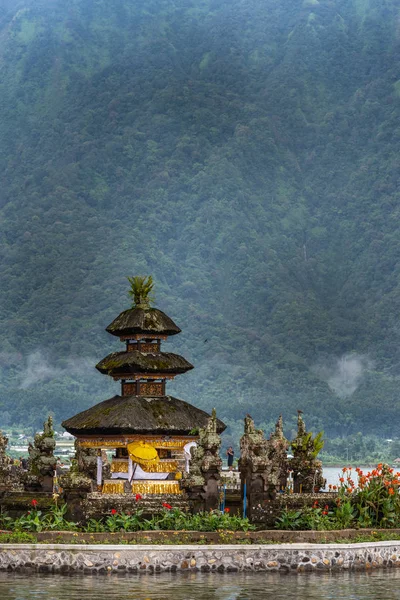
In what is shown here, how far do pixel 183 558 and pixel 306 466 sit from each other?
14.6m

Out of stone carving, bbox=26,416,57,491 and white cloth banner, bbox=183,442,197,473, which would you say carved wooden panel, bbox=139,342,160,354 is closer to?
white cloth banner, bbox=183,442,197,473

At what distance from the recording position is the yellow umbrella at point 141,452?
48469mm

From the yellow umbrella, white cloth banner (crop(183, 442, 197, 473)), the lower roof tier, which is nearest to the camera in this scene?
the lower roof tier

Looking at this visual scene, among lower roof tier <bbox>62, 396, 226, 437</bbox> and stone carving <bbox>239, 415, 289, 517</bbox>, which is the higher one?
lower roof tier <bbox>62, 396, 226, 437</bbox>

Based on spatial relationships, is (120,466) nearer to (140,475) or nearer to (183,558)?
(140,475)

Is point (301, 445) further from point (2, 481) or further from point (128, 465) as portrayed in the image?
point (2, 481)

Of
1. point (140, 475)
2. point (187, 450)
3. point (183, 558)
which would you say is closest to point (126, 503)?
point (183, 558)

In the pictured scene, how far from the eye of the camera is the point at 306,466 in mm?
52094

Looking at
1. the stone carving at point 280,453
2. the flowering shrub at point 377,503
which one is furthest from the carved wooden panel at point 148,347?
the flowering shrub at point 377,503

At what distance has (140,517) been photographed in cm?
4084

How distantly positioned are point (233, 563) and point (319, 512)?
3.84m

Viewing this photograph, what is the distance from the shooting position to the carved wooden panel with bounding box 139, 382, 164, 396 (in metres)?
51.4

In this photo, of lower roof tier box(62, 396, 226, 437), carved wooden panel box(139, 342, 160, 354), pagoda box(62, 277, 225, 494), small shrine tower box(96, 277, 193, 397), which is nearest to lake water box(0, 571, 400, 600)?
pagoda box(62, 277, 225, 494)

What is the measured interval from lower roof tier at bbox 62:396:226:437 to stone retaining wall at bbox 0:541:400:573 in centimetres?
1034
